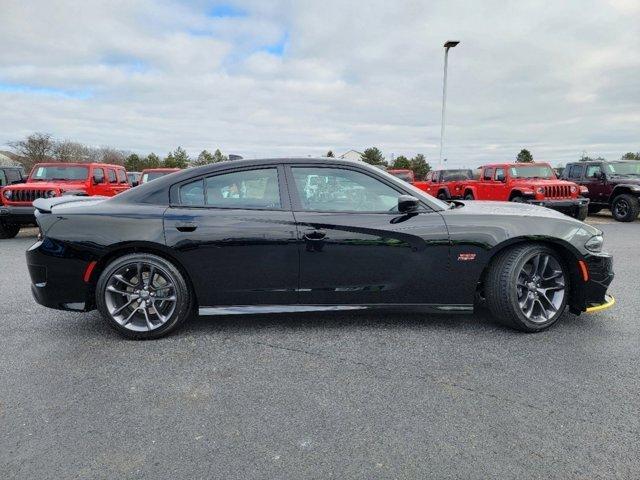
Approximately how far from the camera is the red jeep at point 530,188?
39.1 ft

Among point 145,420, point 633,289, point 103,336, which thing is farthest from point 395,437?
point 633,289

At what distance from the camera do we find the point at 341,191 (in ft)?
11.8

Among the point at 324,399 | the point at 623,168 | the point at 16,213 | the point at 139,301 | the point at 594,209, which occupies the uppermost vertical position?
the point at 623,168

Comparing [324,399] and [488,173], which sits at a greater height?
[488,173]

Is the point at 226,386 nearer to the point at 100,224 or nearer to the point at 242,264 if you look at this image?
the point at 242,264

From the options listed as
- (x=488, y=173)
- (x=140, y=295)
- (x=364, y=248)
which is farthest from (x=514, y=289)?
(x=488, y=173)

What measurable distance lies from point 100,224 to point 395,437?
2.62 meters

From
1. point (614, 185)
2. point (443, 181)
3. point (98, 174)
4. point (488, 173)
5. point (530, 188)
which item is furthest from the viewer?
point (443, 181)

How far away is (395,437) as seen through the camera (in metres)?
2.22

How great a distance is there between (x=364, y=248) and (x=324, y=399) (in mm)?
1254

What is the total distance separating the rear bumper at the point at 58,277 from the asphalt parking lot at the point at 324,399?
1.04 ft

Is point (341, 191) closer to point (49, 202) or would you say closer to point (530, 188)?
point (49, 202)

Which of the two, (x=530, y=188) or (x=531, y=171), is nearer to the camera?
(x=530, y=188)

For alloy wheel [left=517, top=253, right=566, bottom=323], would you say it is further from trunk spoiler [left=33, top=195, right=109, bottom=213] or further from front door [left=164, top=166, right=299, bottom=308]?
trunk spoiler [left=33, top=195, right=109, bottom=213]
